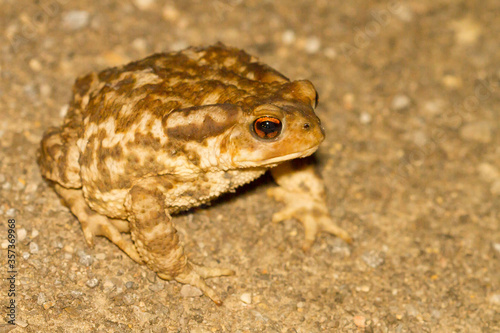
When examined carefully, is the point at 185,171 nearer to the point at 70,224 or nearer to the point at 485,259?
the point at 70,224

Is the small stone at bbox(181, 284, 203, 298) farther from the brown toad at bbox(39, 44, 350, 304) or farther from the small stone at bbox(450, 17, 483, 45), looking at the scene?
the small stone at bbox(450, 17, 483, 45)

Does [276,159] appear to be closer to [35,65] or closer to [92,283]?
[92,283]

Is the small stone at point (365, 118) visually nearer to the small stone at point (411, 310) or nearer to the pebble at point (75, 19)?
the small stone at point (411, 310)

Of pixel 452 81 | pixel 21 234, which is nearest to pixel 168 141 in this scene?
pixel 21 234

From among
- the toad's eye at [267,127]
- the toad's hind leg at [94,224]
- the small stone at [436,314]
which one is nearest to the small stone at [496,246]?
the small stone at [436,314]

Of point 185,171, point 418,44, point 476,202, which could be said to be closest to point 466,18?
point 418,44

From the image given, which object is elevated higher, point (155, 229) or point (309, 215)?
point (155, 229)
